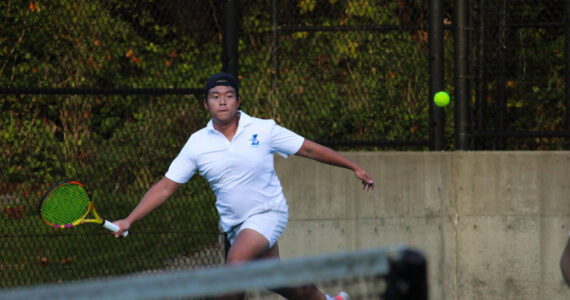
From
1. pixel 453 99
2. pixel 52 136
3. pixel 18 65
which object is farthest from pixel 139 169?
pixel 453 99

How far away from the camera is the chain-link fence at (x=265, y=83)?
7.46 metres

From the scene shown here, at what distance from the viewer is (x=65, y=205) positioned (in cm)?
576

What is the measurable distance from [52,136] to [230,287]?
5674 millimetres

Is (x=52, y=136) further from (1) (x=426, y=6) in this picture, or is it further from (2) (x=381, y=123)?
(1) (x=426, y=6)

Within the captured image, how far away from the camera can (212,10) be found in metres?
7.42

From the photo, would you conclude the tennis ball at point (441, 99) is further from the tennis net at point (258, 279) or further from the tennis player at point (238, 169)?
the tennis net at point (258, 279)

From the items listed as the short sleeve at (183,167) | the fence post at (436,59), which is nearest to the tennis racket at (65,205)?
the short sleeve at (183,167)

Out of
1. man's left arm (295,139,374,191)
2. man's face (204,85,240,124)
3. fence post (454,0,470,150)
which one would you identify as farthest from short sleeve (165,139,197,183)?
fence post (454,0,470,150)

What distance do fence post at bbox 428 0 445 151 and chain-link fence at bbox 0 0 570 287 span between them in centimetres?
9

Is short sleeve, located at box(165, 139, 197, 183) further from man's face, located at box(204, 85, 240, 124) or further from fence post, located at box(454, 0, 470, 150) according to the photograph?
fence post, located at box(454, 0, 470, 150)

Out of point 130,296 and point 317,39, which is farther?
point 317,39

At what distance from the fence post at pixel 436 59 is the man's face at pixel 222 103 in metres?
2.15

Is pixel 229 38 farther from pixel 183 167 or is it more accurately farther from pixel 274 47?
pixel 183 167

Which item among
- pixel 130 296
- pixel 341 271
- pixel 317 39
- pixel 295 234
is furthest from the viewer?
pixel 317 39
